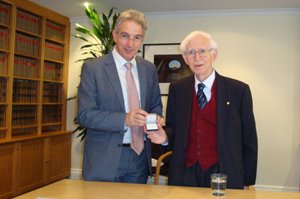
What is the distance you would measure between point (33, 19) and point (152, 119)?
12.8ft

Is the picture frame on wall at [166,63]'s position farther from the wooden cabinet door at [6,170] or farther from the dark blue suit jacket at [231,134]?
the dark blue suit jacket at [231,134]

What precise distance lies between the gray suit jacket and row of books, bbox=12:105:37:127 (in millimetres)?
3012

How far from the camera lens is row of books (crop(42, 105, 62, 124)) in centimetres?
502

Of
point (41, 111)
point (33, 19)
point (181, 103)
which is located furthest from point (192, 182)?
point (33, 19)

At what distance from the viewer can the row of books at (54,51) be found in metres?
5.00

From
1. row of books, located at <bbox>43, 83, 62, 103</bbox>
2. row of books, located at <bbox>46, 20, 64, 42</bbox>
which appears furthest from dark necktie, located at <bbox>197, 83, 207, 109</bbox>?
row of books, located at <bbox>46, 20, 64, 42</bbox>

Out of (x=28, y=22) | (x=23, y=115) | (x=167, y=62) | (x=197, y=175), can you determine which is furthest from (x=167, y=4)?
(x=197, y=175)

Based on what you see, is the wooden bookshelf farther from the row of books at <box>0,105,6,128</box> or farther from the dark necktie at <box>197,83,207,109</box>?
the dark necktie at <box>197,83,207,109</box>

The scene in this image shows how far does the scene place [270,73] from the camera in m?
4.64

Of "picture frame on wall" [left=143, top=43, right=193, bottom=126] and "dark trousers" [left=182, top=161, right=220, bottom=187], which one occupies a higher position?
"picture frame on wall" [left=143, top=43, right=193, bottom=126]

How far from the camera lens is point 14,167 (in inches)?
162

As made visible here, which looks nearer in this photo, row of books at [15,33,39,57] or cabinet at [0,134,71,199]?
cabinet at [0,134,71,199]

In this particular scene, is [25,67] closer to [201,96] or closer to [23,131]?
[23,131]

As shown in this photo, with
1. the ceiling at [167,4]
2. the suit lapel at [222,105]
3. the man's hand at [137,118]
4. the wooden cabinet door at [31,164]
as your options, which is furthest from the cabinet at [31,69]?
the suit lapel at [222,105]
